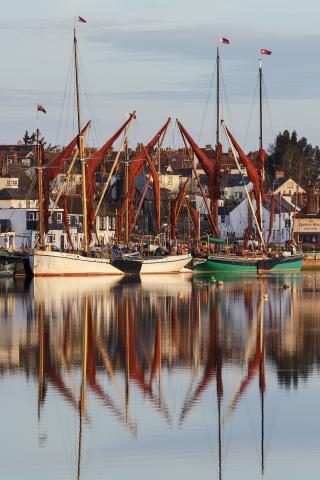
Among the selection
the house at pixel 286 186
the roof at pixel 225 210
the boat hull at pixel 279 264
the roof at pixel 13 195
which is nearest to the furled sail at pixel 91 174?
the boat hull at pixel 279 264

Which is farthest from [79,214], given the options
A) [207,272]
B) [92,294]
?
[92,294]

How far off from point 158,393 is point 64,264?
199 ft

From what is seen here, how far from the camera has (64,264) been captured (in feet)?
313

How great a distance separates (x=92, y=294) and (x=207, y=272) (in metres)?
34.1

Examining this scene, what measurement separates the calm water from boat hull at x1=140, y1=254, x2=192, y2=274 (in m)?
38.5

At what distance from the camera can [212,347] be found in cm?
4631

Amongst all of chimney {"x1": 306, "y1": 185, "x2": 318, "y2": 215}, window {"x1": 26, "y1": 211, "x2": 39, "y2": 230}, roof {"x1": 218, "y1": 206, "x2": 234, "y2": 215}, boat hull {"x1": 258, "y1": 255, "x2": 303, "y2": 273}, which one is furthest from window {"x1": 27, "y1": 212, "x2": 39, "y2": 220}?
boat hull {"x1": 258, "y1": 255, "x2": 303, "y2": 273}

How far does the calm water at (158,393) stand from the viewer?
2722cm

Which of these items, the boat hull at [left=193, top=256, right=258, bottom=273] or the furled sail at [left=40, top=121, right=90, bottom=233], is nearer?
the furled sail at [left=40, top=121, right=90, bottom=233]

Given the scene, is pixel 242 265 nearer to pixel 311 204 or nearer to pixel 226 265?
pixel 226 265

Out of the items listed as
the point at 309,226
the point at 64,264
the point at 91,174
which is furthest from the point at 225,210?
the point at 64,264

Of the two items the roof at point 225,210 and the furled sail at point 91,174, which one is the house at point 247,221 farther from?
the furled sail at point 91,174

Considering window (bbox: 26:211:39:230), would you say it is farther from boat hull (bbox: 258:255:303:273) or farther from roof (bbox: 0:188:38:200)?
boat hull (bbox: 258:255:303:273)

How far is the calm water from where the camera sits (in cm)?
2722
